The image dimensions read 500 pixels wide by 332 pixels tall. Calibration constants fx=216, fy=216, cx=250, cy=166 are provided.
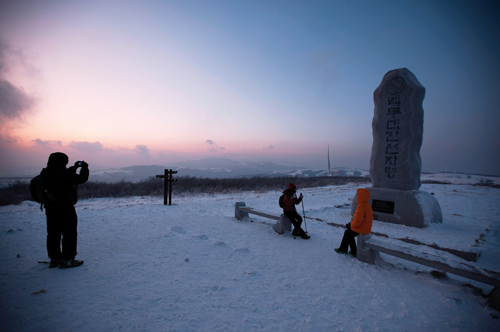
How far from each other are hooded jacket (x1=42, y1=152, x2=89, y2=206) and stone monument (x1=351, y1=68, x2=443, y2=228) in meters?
7.83

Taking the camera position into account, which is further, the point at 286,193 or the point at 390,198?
the point at 390,198

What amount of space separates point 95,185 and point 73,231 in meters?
16.2

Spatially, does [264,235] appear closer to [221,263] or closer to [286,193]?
[286,193]

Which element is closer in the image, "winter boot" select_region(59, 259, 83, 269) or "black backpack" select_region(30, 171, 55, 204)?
"black backpack" select_region(30, 171, 55, 204)

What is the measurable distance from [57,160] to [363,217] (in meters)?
5.21

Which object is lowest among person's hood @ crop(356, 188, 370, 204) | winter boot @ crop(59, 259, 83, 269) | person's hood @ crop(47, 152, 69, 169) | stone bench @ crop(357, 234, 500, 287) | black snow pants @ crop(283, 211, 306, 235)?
Result: winter boot @ crop(59, 259, 83, 269)

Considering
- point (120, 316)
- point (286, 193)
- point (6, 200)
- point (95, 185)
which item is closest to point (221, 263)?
point (120, 316)

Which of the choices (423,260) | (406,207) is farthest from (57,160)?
(406,207)

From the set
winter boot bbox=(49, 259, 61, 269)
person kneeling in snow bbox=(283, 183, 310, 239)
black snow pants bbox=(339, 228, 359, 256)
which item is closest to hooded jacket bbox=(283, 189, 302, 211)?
person kneeling in snow bbox=(283, 183, 310, 239)

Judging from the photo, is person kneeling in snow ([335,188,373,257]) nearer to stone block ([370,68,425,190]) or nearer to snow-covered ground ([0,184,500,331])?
snow-covered ground ([0,184,500,331])

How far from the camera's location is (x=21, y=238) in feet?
15.2

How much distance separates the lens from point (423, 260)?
10.3 ft

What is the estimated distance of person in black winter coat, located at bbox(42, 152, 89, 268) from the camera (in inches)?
128

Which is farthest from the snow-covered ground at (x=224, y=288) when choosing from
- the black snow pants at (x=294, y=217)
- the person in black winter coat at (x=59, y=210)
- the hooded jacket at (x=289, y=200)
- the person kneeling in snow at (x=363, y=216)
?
the hooded jacket at (x=289, y=200)
